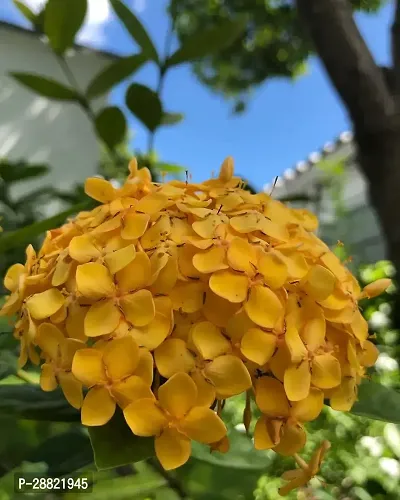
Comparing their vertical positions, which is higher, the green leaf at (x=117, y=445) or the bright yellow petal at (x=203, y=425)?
the bright yellow petal at (x=203, y=425)

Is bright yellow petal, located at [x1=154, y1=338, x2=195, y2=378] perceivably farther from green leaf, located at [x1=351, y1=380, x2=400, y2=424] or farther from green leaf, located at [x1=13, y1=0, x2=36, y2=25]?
green leaf, located at [x1=13, y1=0, x2=36, y2=25]

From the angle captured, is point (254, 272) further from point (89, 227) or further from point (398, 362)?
point (398, 362)

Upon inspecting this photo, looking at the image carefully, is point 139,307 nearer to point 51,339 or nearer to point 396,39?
point 51,339

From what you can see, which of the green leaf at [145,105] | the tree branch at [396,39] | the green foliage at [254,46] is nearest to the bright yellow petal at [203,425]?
the green leaf at [145,105]

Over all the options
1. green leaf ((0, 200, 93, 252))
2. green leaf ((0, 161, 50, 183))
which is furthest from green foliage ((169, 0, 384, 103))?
green leaf ((0, 200, 93, 252))

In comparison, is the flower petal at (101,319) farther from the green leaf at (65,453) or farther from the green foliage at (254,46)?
the green foliage at (254,46)

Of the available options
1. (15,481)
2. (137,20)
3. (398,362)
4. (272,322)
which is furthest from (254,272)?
(398,362)

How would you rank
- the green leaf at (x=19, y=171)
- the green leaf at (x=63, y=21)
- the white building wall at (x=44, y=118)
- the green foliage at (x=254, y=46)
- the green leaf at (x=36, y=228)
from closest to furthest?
the green leaf at (x=36, y=228)
the green leaf at (x=63, y=21)
the green leaf at (x=19, y=171)
the white building wall at (x=44, y=118)
the green foliage at (x=254, y=46)
